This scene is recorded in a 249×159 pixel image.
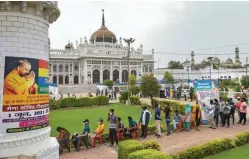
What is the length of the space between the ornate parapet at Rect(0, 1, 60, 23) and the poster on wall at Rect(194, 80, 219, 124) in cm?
898

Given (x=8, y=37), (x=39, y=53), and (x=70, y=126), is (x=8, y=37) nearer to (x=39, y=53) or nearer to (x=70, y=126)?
(x=39, y=53)

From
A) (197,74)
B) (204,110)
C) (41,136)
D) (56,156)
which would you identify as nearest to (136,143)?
(56,156)

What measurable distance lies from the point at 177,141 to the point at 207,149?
201cm

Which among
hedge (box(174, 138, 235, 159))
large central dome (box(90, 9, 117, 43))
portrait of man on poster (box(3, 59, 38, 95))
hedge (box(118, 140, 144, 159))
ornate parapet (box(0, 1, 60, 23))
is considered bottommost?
hedge (box(174, 138, 235, 159))

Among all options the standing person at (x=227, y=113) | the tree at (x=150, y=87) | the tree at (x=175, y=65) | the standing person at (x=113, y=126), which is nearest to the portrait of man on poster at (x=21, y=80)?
the standing person at (x=113, y=126)

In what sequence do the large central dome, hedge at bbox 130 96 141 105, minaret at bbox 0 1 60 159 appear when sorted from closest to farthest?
minaret at bbox 0 1 60 159, hedge at bbox 130 96 141 105, the large central dome

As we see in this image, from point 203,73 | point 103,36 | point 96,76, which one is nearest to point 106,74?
point 96,76

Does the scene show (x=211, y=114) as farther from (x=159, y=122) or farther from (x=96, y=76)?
(x=96, y=76)

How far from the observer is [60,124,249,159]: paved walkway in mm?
8945

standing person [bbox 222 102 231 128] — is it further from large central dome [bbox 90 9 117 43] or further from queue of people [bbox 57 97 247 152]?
large central dome [bbox 90 9 117 43]

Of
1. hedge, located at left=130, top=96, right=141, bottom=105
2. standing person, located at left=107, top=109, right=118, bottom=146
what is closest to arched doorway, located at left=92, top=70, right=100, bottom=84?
hedge, located at left=130, top=96, right=141, bottom=105

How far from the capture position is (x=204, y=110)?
13242 millimetres

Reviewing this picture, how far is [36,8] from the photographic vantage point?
591 centimetres

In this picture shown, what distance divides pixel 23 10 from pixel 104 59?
58.5m
